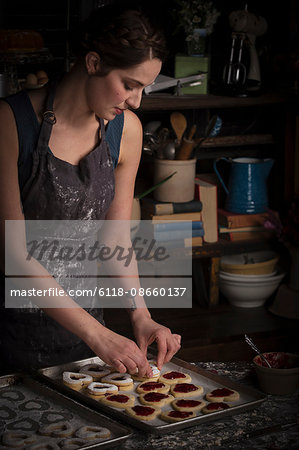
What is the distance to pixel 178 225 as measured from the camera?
3.84 metres

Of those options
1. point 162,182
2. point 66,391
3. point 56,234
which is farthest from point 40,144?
point 162,182

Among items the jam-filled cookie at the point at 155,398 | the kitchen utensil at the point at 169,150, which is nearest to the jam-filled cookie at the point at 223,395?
the jam-filled cookie at the point at 155,398

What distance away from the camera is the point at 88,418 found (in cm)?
172

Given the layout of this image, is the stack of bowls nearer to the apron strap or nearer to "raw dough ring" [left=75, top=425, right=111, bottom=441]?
the apron strap

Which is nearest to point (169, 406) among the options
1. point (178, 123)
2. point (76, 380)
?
point (76, 380)

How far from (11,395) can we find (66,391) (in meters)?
0.14

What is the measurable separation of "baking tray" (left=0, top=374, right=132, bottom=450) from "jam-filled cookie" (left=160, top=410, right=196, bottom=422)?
0.13 meters

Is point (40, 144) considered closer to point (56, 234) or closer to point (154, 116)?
point (56, 234)

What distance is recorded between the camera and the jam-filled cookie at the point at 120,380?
1.93 m

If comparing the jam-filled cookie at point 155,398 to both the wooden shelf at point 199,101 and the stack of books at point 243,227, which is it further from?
the stack of books at point 243,227

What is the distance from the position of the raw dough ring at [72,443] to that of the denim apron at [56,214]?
2.10 feet

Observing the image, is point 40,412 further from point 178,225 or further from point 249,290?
point 249,290

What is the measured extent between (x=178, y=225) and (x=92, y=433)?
2287 mm

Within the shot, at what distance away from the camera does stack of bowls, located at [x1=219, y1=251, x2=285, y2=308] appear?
4.07 metres
